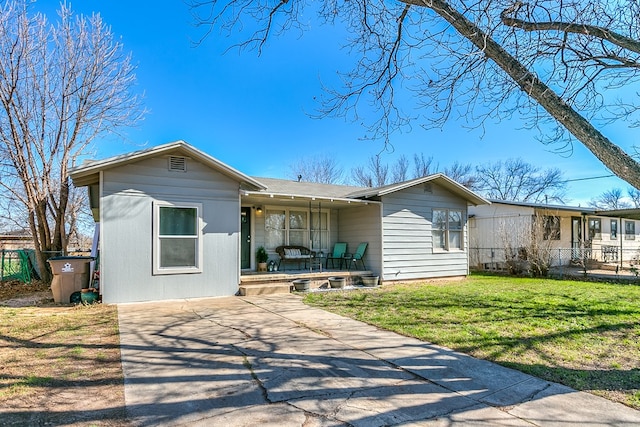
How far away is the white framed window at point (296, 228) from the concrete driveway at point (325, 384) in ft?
20.3

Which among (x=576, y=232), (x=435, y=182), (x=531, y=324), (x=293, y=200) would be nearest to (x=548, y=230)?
(x=576, y=232)

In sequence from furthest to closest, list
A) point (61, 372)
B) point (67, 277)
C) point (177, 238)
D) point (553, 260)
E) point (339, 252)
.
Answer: point (553, 260) → point (339, 252) → point (177, 238) → point (67, 277) → point (61, 372)

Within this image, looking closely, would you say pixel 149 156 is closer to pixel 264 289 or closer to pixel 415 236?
pixel 264 289

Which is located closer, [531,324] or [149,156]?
[531,324]

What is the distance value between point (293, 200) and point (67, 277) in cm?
552

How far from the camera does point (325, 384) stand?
11.3ft

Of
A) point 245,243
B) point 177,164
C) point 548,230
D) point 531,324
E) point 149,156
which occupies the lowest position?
point 531,324

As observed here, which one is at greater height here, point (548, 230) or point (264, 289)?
point (548, 230)

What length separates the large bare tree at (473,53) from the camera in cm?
414

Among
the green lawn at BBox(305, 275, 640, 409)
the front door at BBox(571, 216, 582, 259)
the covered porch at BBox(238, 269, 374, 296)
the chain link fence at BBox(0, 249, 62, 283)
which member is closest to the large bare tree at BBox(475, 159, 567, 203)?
the front door at BBox(571, 216, 582, 259)

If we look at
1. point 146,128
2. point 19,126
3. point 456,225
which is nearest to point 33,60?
point 19,126

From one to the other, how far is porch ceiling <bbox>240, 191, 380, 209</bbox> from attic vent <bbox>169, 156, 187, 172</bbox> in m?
1.41

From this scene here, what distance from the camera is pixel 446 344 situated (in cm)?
476

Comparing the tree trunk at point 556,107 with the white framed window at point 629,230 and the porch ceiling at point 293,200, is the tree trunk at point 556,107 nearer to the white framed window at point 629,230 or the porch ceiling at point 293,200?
the porch ceiling at point 293,200
